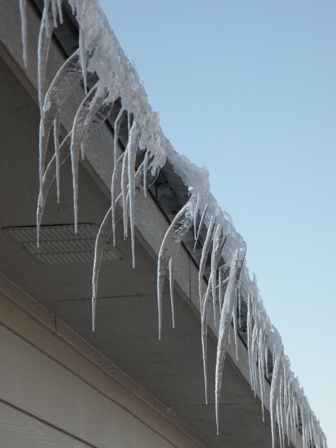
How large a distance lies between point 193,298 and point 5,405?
884mm

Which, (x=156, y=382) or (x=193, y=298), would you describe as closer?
(x=193, y=298)

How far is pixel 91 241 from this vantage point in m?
3.62

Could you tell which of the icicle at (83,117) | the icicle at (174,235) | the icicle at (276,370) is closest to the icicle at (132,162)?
the icicle at (83,117)

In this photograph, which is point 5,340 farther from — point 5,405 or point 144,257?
point 144,257

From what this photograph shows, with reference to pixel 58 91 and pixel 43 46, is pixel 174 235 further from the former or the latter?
pixel 43 46

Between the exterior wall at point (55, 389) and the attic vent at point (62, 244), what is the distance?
0.33m

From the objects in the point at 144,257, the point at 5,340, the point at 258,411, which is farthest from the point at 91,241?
the point at 258,411

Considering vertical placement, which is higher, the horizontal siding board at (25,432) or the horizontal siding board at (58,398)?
the horizontal siding board at (58,398)

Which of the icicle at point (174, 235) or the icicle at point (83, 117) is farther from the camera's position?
the icicle at point (174, 235)

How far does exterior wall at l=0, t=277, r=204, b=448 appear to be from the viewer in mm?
3980

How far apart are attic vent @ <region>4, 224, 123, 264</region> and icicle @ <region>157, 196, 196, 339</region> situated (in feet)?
0.52

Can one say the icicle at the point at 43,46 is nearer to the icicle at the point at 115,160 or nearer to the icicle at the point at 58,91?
the icicle at the point at 58,91

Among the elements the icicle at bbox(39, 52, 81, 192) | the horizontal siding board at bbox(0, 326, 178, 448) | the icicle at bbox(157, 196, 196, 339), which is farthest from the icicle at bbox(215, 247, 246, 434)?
the icicle at bbox(39, 52, 81, 192)

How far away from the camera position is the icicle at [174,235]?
3676mm
